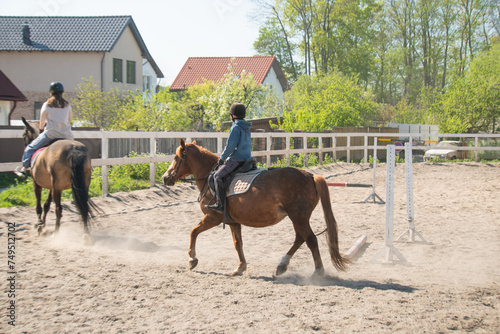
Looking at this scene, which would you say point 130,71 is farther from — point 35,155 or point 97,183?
point 35,155

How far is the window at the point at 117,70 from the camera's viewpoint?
3330cm

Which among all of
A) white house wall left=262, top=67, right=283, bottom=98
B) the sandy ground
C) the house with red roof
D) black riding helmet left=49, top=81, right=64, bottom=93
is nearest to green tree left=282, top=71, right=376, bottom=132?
the house with red roof

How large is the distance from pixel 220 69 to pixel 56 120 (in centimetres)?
3981

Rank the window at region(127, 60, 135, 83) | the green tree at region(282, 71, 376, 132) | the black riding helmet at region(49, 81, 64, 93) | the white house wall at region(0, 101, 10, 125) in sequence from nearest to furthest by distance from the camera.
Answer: the black riding helmet at region(49, 81, 64, 93) → the white house wall at region(0, 101, 10, 125) → the green tree at region(282, 71, 376, 132) → the window at region(127, 60, 135, 83)

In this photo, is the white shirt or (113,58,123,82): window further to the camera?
(113,58,123,82): window

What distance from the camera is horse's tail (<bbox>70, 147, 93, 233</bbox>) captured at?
7.05 meters

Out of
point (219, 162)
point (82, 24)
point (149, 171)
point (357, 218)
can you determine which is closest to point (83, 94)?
point (149, 171)

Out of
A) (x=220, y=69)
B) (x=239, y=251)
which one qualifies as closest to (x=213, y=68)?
(x=220, y=69)

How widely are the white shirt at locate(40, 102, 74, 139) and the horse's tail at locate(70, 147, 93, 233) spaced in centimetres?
100

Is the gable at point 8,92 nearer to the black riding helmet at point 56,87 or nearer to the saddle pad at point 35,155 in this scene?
the saddle pad at point 35,155

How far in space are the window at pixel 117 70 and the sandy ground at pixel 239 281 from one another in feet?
83.3

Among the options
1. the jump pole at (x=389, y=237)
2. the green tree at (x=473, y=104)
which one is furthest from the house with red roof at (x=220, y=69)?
the jump pole at (x=389, y=237)

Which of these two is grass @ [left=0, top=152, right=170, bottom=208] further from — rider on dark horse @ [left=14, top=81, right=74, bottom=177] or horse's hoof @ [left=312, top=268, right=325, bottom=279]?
horse's hoof @ [left=312, top=268, right=325, bottom=279]

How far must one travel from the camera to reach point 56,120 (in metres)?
7.96
